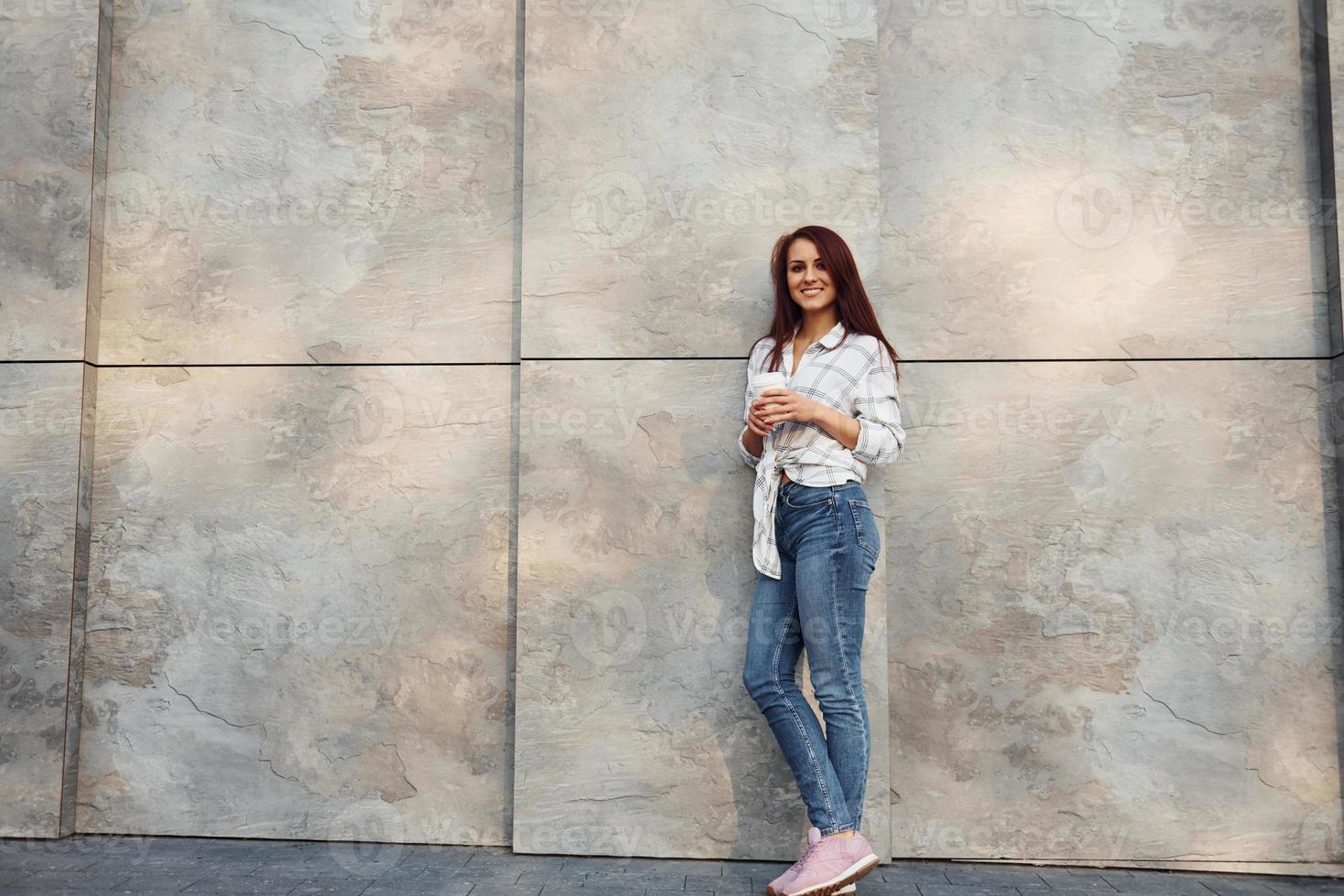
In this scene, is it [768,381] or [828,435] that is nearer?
[768,381]

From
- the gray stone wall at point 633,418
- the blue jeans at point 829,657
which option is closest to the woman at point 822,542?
the blue jeans at point 829,657

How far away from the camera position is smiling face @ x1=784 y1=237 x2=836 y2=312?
2.84 metres

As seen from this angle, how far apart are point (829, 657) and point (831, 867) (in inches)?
21.8

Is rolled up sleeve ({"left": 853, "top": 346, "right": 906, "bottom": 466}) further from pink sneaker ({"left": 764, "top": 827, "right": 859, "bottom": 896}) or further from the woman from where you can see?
pink sneaker ({"left": 764, "top": 827, "right": 859, "bottom": 896})

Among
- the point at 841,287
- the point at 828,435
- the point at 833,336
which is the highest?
the point at 841,287

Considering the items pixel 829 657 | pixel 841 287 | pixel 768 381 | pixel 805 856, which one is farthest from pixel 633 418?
pixel 805 856

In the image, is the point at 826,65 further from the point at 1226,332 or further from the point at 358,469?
the point at 358,469

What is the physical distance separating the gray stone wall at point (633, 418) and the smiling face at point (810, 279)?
266mm

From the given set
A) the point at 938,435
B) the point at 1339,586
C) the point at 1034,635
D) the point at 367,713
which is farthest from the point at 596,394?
the point at 1339,586

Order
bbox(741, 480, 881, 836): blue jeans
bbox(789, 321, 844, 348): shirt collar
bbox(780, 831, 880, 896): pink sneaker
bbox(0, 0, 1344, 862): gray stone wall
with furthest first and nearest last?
bbox(0, 0, 1344, 862): gray stone wall, bbox(789, 321, 844, 348): shirt collar, bbox(741, 480, 881, 836): blue jeans, bbox(780, 831, 880, 896): pink sneaker

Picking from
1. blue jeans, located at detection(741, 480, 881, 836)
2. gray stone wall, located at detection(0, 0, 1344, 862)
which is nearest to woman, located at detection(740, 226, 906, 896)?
blue jeans, located at detection(741, 480, 881, 836)

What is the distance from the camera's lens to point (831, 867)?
8.23ft

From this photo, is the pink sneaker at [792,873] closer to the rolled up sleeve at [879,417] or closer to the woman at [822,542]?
the woman at [822,542]

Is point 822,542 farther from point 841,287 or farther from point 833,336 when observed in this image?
point 841,287
